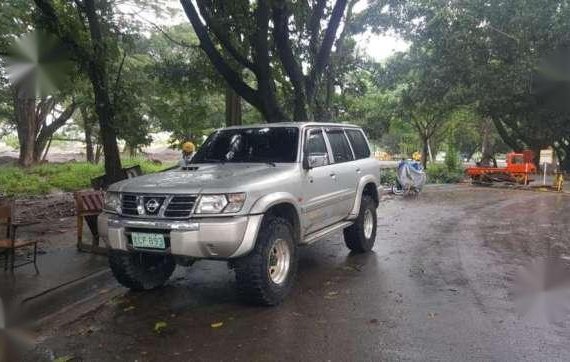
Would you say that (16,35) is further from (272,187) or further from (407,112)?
(407,112)

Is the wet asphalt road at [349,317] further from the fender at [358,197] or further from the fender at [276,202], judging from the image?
the fender at [276,202]

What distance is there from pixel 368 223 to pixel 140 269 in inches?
147

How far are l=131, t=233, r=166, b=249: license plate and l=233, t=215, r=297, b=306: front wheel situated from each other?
76 cm

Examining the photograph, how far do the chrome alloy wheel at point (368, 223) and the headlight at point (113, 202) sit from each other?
12.7ft

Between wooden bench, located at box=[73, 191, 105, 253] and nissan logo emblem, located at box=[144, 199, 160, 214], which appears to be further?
wooden bench, located at box=[73, 191, 105, 253]

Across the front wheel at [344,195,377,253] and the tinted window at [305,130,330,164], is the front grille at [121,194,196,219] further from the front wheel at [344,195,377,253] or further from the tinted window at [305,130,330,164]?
the front wheel at [344,195,377,253]

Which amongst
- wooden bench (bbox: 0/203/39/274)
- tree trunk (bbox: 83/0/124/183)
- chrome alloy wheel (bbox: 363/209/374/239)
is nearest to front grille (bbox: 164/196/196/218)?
wooden bench (bbox: 0/203/39/274)

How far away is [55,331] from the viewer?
4.75m

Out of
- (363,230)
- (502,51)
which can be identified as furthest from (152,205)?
(502,51)

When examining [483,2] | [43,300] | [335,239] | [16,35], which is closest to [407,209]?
[335,239]

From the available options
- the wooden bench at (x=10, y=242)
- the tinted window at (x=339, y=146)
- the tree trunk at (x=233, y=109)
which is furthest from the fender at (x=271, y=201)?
the tree trunk at (x=233, y=109)

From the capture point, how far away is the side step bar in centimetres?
602

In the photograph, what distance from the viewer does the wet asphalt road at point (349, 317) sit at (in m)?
4.12

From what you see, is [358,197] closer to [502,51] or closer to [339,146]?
[339,146]
